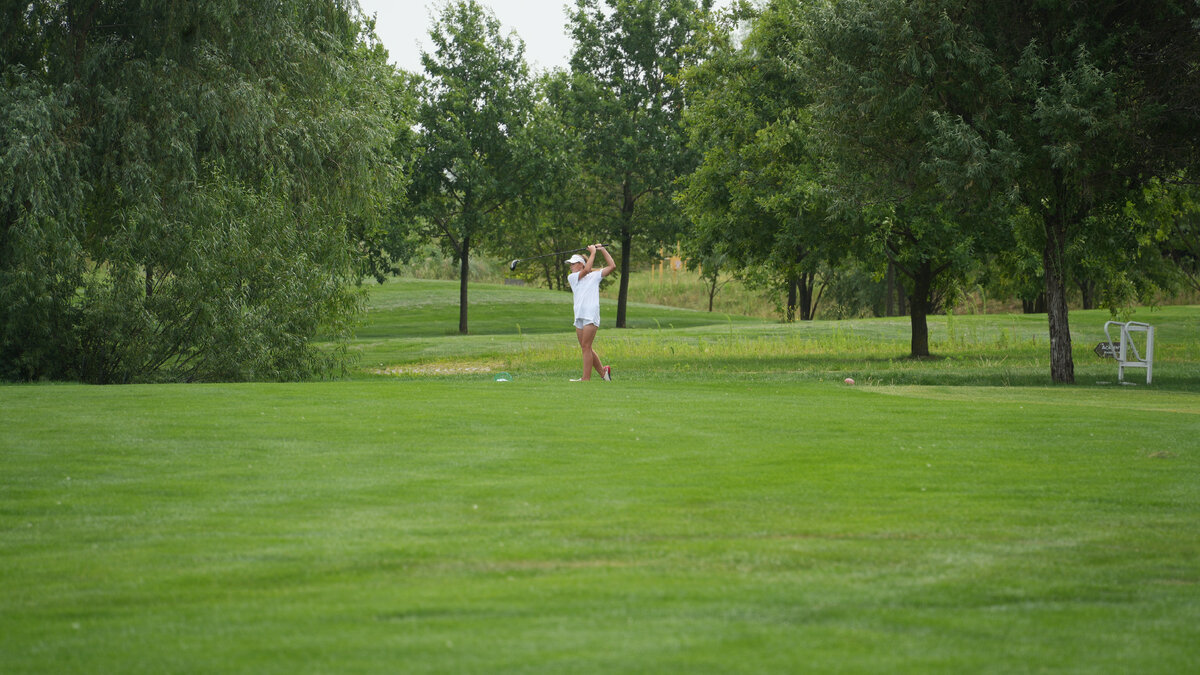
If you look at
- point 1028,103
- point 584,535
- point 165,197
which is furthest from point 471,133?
point 584,535

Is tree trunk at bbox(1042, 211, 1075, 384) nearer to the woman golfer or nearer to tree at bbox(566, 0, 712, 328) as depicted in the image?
the woman golfer

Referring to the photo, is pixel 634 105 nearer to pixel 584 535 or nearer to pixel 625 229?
pixel 625 229

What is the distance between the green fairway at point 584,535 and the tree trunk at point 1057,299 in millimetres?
6963

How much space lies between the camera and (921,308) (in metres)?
28.2

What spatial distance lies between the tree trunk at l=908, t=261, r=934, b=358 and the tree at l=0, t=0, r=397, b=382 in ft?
46.8

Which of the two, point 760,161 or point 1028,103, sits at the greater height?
point 760,161

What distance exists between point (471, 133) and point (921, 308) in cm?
2272

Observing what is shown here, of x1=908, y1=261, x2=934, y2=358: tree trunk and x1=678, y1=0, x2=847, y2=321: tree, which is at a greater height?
x1=678, y1=0, x2=847, y2=321: tree

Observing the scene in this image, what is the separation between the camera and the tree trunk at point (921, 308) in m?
28.2

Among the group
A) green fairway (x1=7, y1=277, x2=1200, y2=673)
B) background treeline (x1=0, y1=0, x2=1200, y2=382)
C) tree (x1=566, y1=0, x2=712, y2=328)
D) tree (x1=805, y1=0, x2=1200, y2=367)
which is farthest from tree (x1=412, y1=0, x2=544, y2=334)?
green fairway (x1=7, y1=277, x2=1200, y2=673)

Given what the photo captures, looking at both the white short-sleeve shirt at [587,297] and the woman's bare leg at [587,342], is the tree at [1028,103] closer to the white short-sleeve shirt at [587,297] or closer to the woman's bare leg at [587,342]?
the white short-sleeve shirt at [587,297]

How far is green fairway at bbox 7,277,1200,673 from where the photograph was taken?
4469mm

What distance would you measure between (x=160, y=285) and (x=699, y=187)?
14.9m

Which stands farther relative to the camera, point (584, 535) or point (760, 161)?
point (760, 161)
